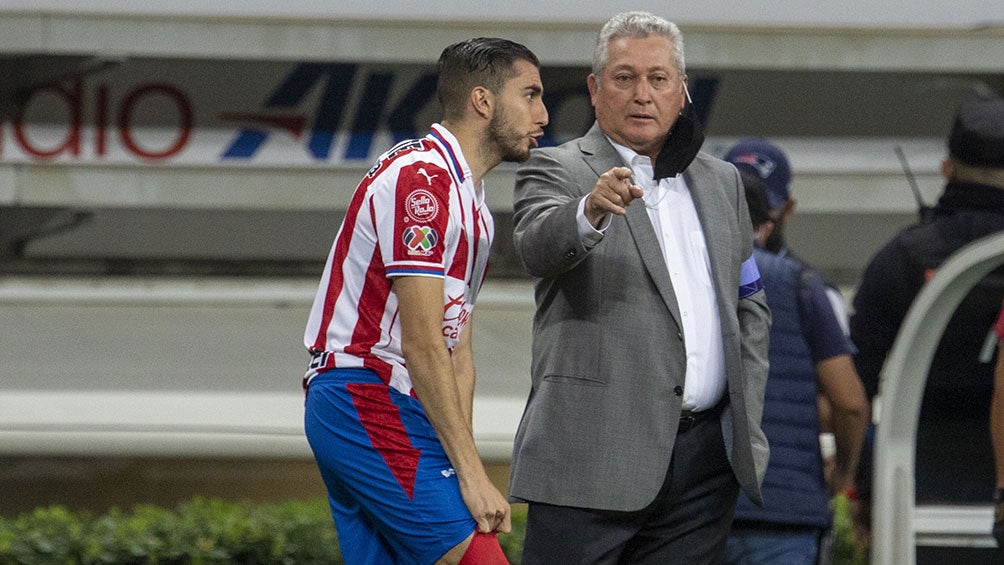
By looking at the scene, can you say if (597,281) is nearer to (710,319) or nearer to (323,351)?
(710,319)

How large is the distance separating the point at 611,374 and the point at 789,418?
2.85 ft

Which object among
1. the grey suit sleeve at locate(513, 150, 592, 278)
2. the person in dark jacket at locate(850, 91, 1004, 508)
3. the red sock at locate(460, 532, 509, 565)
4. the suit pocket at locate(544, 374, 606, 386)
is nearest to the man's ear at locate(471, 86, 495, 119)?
the grey suit sleeve at locate(513, 150, 592, 278)

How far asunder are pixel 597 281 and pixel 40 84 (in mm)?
11472

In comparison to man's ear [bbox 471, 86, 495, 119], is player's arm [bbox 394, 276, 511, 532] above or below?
below

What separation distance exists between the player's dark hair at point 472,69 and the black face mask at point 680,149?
13.0 inches

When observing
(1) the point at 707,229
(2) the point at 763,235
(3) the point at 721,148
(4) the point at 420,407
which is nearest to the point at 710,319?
(1) the point at 707,229

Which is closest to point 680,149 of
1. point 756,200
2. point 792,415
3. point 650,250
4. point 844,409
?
point 650,250

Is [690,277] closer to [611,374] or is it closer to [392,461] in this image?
[611,374]

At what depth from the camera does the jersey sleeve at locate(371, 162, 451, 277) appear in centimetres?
252

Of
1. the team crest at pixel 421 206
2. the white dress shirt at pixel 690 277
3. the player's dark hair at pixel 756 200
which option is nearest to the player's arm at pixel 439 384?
the team crest at pixel 421 206

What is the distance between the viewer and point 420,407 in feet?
8.57

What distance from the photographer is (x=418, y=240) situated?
252 cm

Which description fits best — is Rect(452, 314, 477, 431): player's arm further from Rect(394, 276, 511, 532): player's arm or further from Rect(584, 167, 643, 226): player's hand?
Rect(584, 167, 643, 226): player's hand

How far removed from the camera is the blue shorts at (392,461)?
257cm
